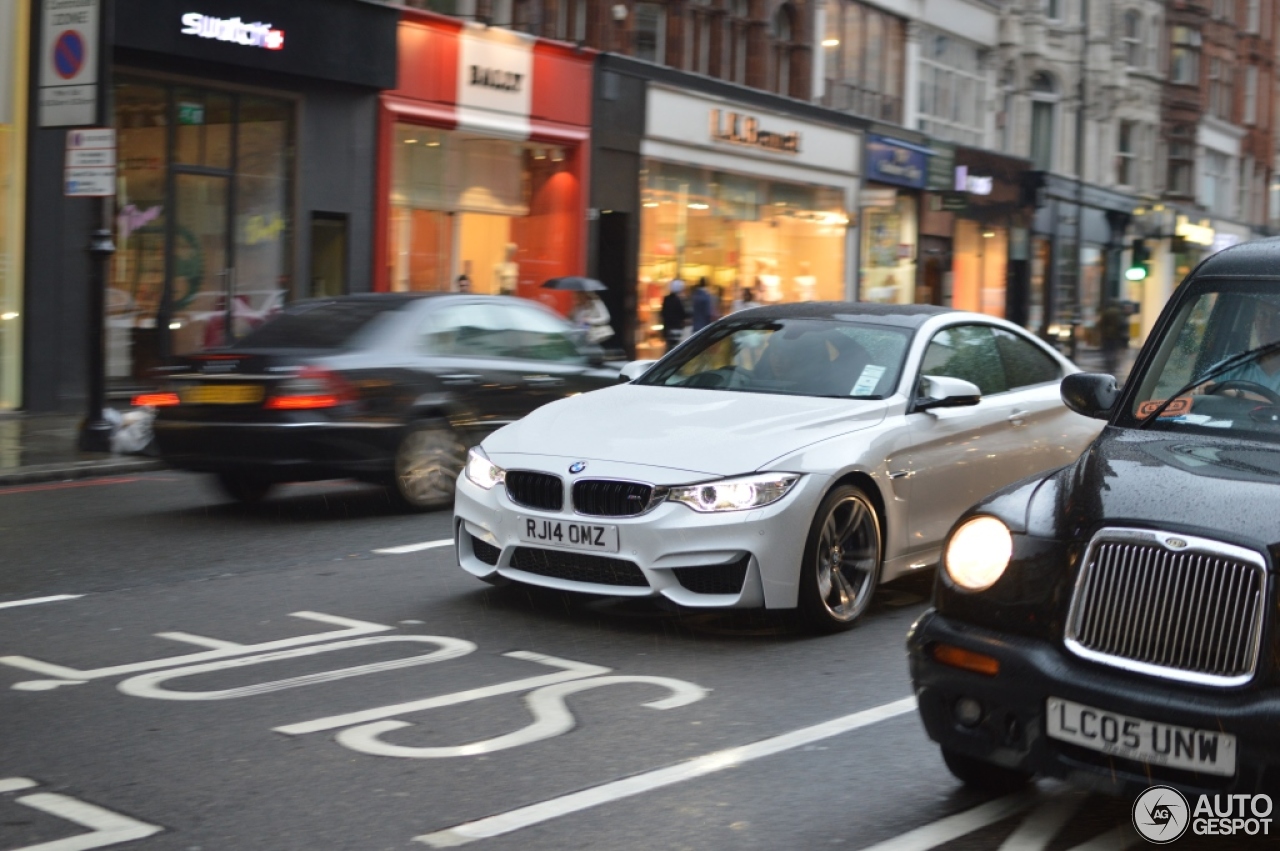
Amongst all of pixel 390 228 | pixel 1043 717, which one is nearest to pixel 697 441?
pixel 1043 717

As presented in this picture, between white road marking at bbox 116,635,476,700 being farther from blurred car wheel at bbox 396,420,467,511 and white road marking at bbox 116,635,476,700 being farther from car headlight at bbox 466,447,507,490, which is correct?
blurred car wheel at bbox 396,420,467,511

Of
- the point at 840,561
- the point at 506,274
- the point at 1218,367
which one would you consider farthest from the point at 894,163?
the point at 1218,367

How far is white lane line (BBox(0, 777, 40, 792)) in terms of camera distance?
4766mm

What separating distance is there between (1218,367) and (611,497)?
2697 millimetres

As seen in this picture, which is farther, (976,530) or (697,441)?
(697,441)

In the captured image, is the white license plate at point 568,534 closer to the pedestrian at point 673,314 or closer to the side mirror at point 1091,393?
the side mirror at point 1091,393

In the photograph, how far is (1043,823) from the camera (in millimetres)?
4660

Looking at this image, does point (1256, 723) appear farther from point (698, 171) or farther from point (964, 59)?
point (964, 59)

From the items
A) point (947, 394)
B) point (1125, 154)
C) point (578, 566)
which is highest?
point (1125, 154)

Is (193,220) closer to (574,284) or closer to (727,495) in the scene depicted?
(574,284)

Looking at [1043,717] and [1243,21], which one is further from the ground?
[1243,21]

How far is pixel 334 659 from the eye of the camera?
663cm

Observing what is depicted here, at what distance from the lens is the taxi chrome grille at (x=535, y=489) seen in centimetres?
710

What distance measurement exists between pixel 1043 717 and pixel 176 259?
1784cm
